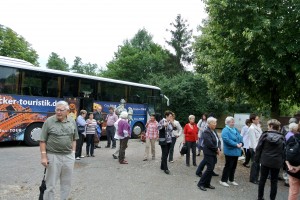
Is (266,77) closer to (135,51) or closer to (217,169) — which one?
(217,169)

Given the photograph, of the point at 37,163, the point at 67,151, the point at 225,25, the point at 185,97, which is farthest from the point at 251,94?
the point at 185,97

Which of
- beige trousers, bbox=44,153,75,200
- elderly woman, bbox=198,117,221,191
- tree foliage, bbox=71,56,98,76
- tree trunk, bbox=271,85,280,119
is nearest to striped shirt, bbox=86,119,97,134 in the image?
elderly woman, bbox=198,117,221,191

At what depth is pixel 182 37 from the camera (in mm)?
Answer: 48062

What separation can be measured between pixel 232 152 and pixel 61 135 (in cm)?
449

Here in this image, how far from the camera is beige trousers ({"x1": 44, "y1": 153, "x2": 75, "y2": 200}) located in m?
5.16

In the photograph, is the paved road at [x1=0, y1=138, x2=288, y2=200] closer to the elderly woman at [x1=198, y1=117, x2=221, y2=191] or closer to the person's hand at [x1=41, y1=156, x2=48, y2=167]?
the elderly woman at [x1=198, y1=117, x2=221, y2=191]

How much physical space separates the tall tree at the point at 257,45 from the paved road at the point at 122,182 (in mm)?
3294

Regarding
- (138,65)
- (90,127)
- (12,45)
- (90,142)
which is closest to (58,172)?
(90,127)

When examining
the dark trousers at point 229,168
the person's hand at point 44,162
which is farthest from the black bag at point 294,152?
the person's hand at point 44,162

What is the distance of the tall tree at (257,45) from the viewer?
10258 mm

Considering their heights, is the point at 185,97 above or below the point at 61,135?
above

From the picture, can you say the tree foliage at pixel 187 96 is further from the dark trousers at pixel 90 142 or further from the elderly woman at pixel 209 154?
the elderly woman at pixel 209 154

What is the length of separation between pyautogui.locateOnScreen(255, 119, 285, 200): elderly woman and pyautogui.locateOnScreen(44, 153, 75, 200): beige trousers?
403cm

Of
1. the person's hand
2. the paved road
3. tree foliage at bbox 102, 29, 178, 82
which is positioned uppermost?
tree foliage at bbox 102, 29, 178, 82
